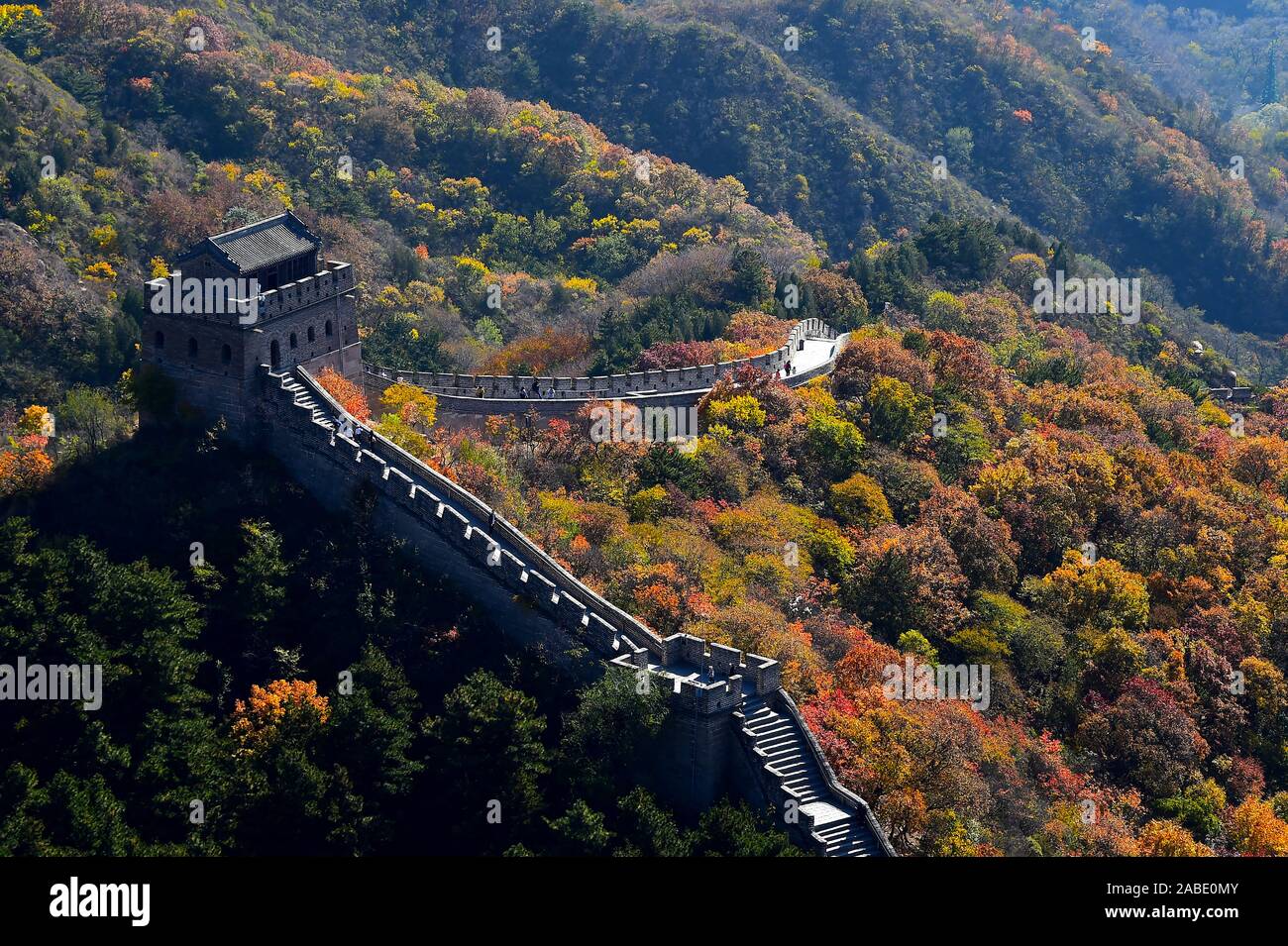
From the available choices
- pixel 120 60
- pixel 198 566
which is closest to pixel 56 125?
pixel 120 60

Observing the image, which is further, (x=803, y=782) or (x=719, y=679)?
(x=719, y=679)

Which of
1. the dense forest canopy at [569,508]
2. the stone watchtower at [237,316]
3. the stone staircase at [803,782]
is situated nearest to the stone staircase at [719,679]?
the stone staircase at [803,782]

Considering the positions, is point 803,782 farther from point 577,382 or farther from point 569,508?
point 577,382

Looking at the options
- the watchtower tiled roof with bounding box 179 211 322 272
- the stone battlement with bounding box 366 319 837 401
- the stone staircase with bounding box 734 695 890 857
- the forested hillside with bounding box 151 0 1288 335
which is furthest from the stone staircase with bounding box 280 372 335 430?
the forested hillside with bounding box 151 0 1288 335

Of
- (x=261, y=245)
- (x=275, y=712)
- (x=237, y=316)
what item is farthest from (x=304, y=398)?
(x=275, y=712)

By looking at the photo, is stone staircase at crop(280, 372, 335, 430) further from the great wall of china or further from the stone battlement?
the stone battlement

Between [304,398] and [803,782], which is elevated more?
[304,398]
